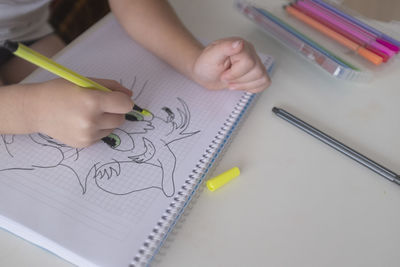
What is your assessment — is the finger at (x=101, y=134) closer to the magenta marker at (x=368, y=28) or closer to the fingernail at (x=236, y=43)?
the fingernail at (x=236, y=43)

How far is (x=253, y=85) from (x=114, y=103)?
219mm

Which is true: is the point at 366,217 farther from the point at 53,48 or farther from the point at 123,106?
the point at 53,48

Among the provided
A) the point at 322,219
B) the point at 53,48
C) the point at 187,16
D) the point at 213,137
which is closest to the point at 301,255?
the point at 322,219

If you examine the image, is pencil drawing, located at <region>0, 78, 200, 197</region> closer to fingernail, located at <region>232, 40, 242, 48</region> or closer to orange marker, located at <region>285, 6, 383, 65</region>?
fingernail, located at <region>232, 40, 242, 48</region>

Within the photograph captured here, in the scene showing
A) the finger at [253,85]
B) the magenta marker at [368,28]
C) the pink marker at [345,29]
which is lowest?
the finger at [253,85]

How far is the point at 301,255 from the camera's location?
377mm

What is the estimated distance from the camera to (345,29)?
0.61 metres

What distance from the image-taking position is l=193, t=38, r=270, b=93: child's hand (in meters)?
0.48

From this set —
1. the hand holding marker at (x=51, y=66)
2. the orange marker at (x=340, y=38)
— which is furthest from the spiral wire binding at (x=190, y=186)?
the orange marker at (x=340, y=38)

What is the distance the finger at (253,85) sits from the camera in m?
0.51

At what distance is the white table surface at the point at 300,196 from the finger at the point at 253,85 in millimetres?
31

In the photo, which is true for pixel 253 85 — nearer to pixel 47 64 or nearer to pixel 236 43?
pixel 236 43

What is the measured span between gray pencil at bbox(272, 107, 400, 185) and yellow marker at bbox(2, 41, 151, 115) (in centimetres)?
22

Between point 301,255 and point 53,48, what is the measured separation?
2.04ft
